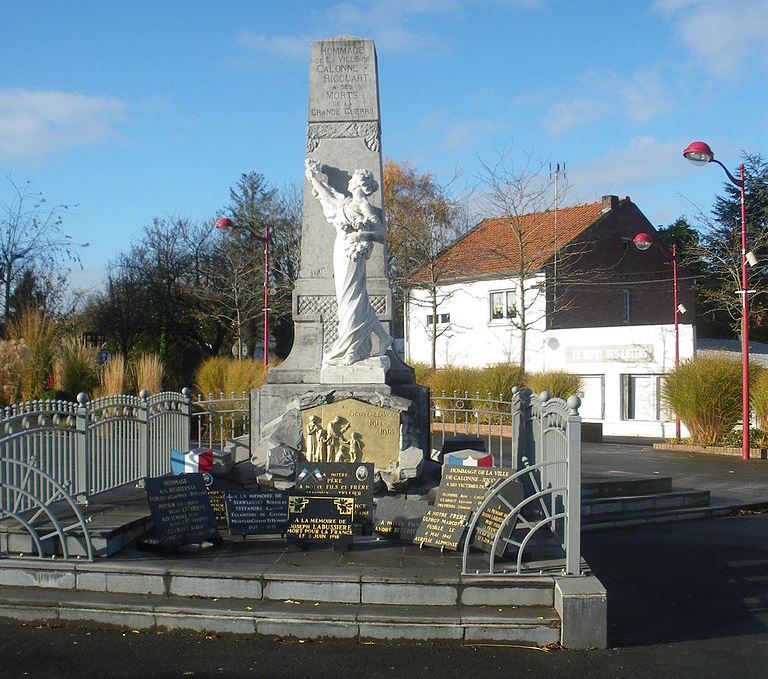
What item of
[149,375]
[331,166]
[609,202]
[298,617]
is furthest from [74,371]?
[609,202]

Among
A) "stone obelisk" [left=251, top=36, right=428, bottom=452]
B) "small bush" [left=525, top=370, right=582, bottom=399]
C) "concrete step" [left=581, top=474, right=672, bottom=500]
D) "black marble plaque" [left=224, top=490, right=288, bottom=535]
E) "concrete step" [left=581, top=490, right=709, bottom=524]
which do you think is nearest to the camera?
"black marble plaque" [left=224, top=490, right=288, bottom=535]

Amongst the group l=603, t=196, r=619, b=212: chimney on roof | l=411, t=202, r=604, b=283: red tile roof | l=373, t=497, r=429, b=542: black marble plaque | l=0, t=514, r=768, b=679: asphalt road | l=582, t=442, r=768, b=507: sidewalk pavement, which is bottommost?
l=582, t=442, r=768, b=507: sidewalk pavement

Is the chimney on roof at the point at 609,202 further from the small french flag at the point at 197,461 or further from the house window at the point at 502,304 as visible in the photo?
the small french flag at the point at 197,461

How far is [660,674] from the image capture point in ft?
18.7

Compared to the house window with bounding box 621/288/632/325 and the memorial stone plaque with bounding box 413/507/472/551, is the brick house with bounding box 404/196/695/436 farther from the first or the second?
the memorial stone plaque with bounding box 413/507/472/551

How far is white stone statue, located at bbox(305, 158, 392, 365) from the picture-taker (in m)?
10.6

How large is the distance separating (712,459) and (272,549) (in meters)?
15.0

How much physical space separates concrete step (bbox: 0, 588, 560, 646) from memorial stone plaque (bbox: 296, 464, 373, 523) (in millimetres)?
1603

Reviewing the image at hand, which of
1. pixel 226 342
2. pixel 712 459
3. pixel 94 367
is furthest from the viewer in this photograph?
pixel 226 342

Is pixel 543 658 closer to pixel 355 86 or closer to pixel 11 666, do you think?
pixel 11 666

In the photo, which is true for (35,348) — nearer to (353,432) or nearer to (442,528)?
(353,432)

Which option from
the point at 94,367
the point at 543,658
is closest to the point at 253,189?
the point at 94,367

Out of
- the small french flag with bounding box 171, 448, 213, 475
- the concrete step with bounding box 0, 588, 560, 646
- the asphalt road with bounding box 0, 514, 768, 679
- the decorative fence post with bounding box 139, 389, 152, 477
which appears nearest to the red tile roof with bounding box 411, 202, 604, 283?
the decorative fence post with bounding box 139, 389, 152, 477

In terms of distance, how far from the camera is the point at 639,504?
1177 centimetres
